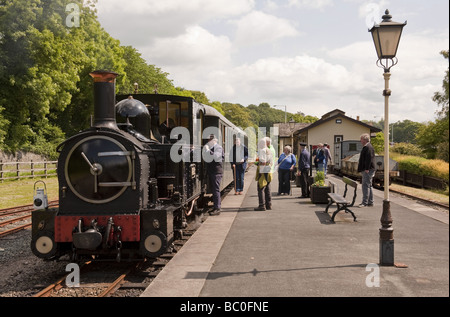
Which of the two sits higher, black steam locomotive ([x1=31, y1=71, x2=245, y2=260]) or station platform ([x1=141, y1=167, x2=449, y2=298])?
black steam locomotive ([x1=31, y1=71, x2=245, y2=260])

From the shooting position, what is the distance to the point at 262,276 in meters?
5.59

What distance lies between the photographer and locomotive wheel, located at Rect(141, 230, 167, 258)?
648cm

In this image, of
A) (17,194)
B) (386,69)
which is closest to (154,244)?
(386,69)

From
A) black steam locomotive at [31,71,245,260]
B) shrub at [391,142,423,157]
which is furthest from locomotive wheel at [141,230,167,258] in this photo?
shrub at [391,142,423,157]

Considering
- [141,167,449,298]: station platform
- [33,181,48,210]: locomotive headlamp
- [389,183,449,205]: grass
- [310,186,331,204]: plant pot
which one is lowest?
[141,167,449,298]: station platform

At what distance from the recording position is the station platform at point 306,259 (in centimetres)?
507

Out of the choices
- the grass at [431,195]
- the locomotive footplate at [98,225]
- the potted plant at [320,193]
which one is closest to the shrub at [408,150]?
the grass at [431,195]

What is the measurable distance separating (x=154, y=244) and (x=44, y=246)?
64.5 inches

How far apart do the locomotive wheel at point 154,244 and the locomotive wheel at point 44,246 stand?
4.43 ft

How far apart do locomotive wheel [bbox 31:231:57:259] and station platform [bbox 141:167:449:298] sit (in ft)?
5.97

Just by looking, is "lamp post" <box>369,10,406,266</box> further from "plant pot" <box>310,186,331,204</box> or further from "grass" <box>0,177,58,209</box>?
"grass" <box>0,177,58,209</box>

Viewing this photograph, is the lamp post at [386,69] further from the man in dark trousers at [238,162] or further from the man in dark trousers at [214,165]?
the man in dark trousers at [238,162]

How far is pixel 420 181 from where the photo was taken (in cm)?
2041

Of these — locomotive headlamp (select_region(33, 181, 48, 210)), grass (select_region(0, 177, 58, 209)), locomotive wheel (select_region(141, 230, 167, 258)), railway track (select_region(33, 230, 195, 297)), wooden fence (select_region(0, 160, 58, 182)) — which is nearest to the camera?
railway track (select_region(33, 230, 195, 297))
